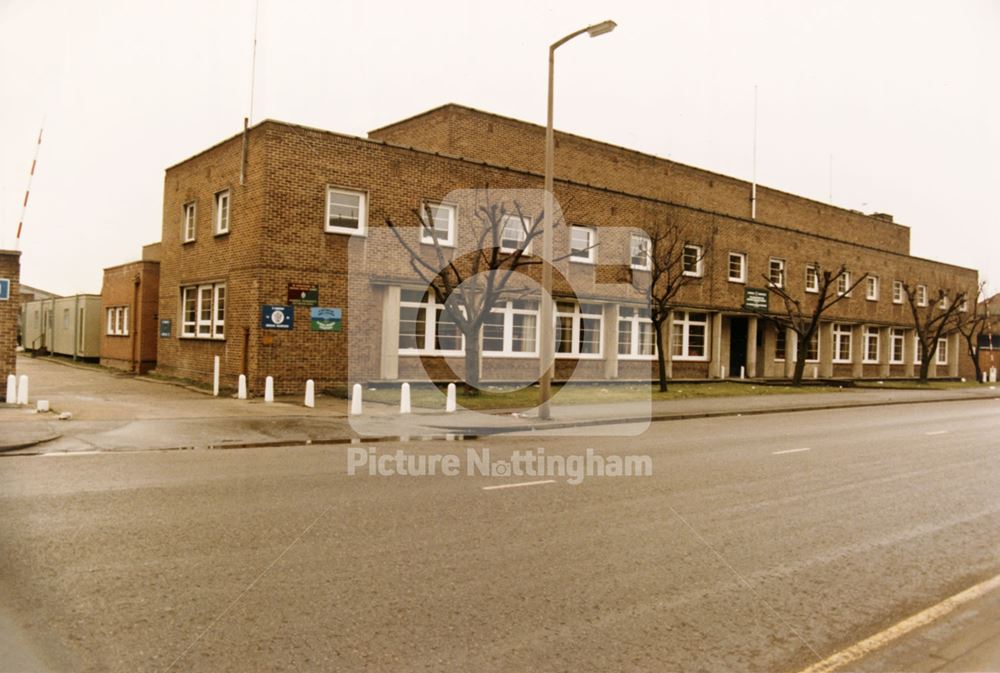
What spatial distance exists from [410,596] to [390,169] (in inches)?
765

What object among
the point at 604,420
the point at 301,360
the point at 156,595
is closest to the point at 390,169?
A: the point at 301,360

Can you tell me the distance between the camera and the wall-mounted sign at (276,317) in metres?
Result: 20.6

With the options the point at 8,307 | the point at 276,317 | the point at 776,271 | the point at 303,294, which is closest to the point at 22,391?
the point at 8,307

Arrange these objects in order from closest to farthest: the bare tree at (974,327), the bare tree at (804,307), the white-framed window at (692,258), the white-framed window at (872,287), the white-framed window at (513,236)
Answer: the white-framed window at (513,236) < the white-framed window at (692,258) < the bare tree at (804,307) < the white-framed window at (872,287) < the bare tree at (974,327)

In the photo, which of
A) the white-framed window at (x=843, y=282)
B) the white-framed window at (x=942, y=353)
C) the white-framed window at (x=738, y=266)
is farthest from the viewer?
the white-framed window at (x=942, y=353)

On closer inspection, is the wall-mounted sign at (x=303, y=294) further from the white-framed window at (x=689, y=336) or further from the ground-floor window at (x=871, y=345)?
the ground-floor window at (x=871, y=345)

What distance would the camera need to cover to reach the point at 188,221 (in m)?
26.0

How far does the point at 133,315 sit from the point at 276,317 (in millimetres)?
11373

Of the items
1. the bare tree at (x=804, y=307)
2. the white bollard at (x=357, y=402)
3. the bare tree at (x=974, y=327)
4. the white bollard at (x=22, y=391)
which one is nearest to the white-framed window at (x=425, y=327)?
the white bollard at (x=357, y=402)

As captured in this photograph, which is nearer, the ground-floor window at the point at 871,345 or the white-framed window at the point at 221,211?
the white-framed window at the point at 221,211

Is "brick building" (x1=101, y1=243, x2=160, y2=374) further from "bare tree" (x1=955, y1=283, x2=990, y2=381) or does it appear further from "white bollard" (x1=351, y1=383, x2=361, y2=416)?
"bare tree" (x1=955, y1=283, x2=990, y2=381)

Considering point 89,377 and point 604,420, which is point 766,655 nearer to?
point 604,420

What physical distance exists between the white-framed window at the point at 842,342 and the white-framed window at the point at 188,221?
3243 cm

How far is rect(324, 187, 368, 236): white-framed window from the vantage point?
22.0 m
